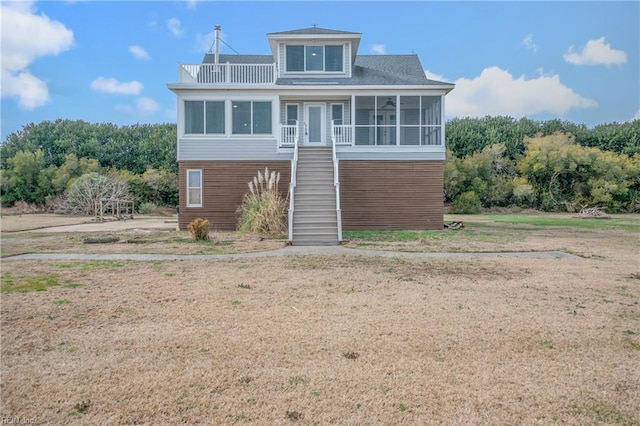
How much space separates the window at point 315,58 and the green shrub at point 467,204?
14.2 metres

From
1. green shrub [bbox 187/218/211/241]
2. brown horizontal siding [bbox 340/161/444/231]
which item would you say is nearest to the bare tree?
green shrub [bbox 187/218/211/241]

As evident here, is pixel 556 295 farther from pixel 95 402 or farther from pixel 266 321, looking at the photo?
pixel 95 402

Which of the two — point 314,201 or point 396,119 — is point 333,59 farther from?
point 314,201

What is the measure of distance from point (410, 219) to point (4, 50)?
48.5ft

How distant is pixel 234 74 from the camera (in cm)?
1820

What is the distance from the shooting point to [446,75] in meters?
34.8

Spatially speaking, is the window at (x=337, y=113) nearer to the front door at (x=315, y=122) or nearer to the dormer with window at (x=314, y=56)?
the front door at (x=315, y=122)

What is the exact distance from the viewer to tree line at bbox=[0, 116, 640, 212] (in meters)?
30.7

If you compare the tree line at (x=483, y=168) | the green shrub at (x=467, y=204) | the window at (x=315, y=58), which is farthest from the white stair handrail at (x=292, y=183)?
the tree line at (x=483, y=168)

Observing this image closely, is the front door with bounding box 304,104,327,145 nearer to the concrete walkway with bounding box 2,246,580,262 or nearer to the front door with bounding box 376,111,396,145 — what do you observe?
the front door with bounding box 376,111,396,145

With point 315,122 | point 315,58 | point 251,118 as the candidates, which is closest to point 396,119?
point 315,122

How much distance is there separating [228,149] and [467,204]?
60.4 feet

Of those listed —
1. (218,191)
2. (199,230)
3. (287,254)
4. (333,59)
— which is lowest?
(287,254)

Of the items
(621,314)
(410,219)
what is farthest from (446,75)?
(621,314)
